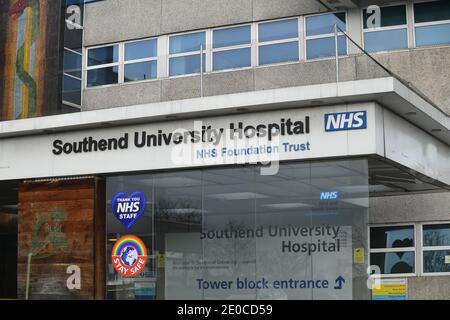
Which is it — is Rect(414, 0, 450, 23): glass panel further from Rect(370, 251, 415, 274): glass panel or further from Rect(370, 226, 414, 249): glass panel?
Rect(370, 251, 415, 274): glass panel

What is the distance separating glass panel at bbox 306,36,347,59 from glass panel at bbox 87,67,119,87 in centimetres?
1021

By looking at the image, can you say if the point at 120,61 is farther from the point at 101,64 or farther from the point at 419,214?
the point at 419,214

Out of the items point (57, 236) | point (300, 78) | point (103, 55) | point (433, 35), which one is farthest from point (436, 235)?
point (103, 55)

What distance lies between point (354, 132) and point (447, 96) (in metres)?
6.89

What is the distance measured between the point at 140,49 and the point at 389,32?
7741 mm

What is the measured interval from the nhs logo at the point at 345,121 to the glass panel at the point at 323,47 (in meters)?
1.09

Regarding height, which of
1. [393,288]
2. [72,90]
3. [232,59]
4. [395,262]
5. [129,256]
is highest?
[72,90]

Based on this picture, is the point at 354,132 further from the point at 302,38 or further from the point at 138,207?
the point at 138,207

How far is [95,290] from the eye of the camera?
47.0ft

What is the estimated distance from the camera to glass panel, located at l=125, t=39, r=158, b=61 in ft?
74.5

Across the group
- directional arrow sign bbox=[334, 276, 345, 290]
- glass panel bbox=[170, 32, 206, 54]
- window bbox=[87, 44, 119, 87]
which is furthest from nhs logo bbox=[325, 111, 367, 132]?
window bbox=[87, 44, 119, 87]

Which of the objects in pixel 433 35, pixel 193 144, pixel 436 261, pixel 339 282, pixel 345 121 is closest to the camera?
pixel 339 282

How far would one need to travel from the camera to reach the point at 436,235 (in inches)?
727

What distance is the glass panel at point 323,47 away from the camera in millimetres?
12883
